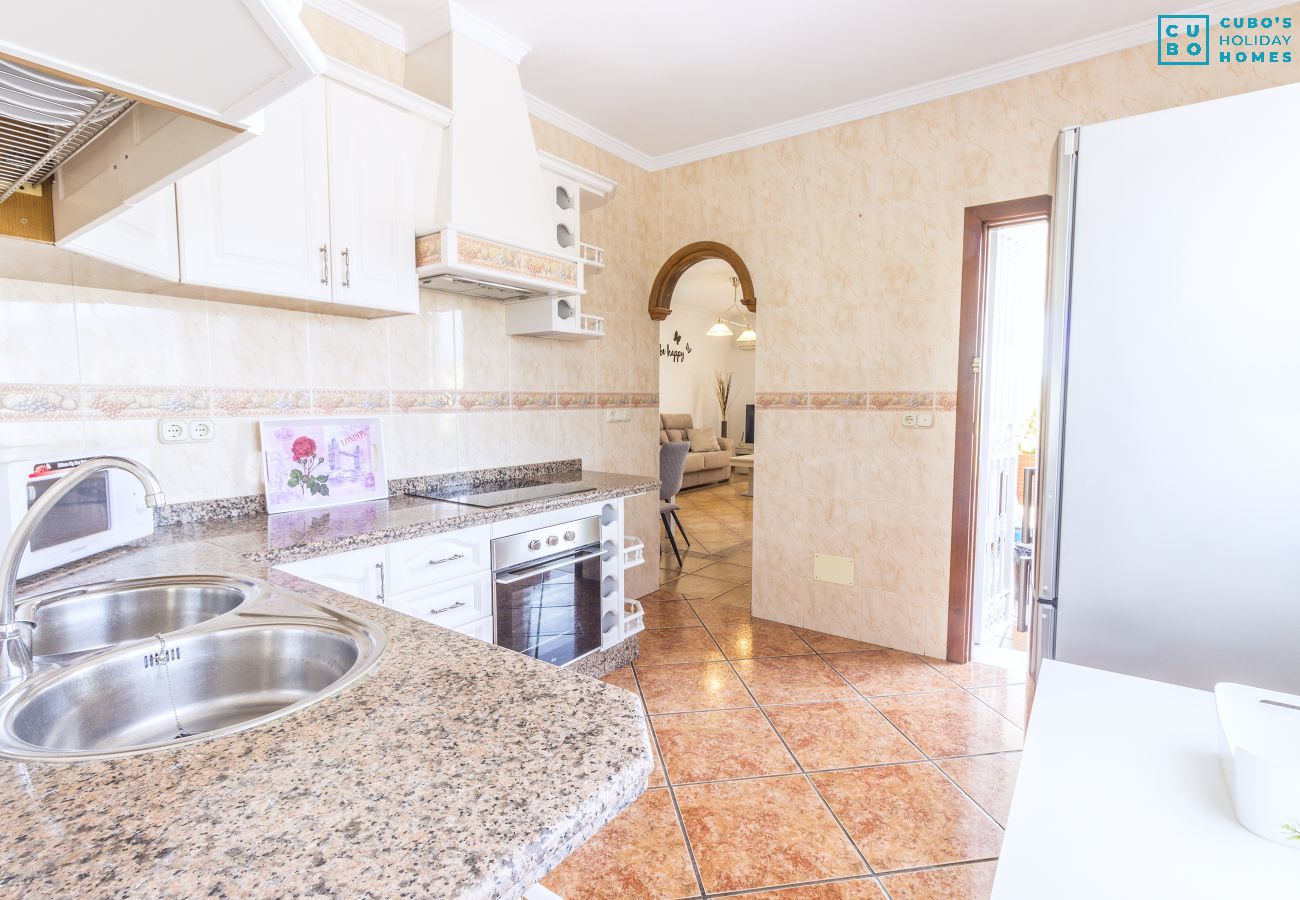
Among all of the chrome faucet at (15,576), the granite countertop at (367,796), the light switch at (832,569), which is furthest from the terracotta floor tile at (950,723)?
the chrome faucet at (15,576)

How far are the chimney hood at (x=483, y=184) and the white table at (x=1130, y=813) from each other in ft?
6.91

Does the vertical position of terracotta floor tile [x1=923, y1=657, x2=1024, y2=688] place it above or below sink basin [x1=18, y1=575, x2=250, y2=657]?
below

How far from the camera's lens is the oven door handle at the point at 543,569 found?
2205 mm

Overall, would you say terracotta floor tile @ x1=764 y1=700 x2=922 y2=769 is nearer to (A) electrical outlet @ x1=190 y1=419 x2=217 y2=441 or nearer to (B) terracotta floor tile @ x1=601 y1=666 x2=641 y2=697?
(B) terracotta floor tile @ x1=601 y1=666 x2=641 y2=697

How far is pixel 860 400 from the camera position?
3.10m

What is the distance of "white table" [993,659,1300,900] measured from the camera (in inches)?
22.4

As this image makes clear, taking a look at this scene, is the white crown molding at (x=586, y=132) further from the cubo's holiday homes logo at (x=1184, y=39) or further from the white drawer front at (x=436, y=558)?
the cubo's holiday homes logo at (x=1184, y=39)

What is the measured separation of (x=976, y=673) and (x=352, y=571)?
2.66m

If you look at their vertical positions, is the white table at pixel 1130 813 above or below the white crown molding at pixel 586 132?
below

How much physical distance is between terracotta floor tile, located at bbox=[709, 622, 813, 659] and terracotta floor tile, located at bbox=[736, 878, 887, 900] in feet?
4.63

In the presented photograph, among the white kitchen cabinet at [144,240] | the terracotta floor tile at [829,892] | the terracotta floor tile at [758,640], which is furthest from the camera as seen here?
→ the terracotta floor tile at [758,640]

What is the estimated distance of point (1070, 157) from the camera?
136 centimetres

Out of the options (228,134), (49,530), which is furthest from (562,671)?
(49,530)

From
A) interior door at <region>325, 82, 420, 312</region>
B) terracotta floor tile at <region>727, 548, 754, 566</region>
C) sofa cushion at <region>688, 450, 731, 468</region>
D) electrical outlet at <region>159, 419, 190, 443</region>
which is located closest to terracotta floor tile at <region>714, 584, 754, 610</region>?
terracotta floor tile at <region>727, 548, 754, 566</region>
